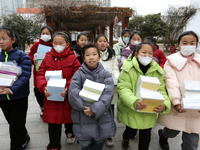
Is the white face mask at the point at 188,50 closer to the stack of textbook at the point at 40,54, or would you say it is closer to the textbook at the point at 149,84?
the textbook at the point at 149,84

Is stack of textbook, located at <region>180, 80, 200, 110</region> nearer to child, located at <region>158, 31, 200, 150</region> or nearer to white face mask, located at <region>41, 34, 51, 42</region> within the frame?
child, located at <region>158, 31, 200, 150</region>

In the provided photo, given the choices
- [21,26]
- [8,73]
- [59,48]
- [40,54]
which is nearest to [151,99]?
[59,48]

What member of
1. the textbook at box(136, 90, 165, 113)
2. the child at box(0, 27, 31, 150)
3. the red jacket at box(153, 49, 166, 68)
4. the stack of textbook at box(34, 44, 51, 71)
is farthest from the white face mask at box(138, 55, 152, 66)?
the stack of textbook at box(34, 44, 51, 71)

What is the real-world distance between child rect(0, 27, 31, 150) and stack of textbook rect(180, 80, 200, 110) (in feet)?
6.40

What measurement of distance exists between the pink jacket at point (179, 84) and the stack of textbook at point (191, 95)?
0.45 feet

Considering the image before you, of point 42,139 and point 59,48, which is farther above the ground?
point 59,48

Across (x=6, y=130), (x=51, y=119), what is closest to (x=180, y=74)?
(x=51, y=119)

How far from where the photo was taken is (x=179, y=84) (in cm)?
180

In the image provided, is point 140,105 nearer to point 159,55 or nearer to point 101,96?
point 101,96

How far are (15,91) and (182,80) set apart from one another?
2111 millimetres

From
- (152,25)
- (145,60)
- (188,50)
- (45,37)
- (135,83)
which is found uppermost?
Result: (152,25)

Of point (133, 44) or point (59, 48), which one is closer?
point (59, 48)

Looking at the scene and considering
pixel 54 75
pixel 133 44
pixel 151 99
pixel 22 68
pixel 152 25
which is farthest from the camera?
pixel 152 25

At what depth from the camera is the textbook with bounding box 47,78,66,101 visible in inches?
65.4
